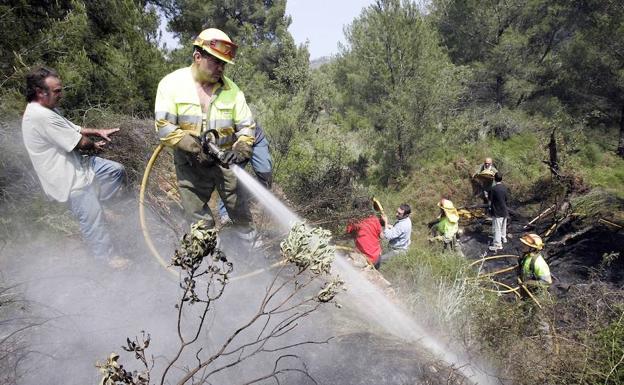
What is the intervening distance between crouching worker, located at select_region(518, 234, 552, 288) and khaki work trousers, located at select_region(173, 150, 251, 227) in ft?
13.8

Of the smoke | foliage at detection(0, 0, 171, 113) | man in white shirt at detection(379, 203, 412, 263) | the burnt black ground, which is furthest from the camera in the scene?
Result: the burnt black ground

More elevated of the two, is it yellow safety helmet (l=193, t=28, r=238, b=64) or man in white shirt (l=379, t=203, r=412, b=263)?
yellow safety helmet (l=193, t=28, r=238, b=64)

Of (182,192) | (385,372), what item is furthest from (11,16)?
(385,372)

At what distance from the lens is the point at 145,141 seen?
5.01m

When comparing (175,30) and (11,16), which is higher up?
(175,30)

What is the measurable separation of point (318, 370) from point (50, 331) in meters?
1.82

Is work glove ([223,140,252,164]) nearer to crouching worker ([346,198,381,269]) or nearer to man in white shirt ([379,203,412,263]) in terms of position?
crouching worker ([346,198,381,269])

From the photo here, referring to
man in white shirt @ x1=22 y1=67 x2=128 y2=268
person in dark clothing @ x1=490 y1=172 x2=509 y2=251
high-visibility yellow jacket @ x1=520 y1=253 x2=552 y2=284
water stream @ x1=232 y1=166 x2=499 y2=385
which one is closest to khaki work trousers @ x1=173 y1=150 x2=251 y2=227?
water stream @ x1=232 y1=166 x2=499 y2=385

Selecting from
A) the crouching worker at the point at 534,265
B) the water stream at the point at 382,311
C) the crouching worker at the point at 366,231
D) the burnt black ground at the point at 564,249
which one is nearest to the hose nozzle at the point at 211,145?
the water stream at the point at 382,311

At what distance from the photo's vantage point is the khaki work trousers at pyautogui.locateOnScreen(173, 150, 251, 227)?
3412mm

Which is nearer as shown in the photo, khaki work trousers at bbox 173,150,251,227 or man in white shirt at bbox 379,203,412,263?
khaki work trousers at bbox 173,150,251,227

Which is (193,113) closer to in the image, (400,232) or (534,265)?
(400,232)

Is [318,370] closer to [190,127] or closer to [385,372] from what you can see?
[385,372]

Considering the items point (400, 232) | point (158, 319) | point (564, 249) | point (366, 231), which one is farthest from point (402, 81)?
point (158, 319)
